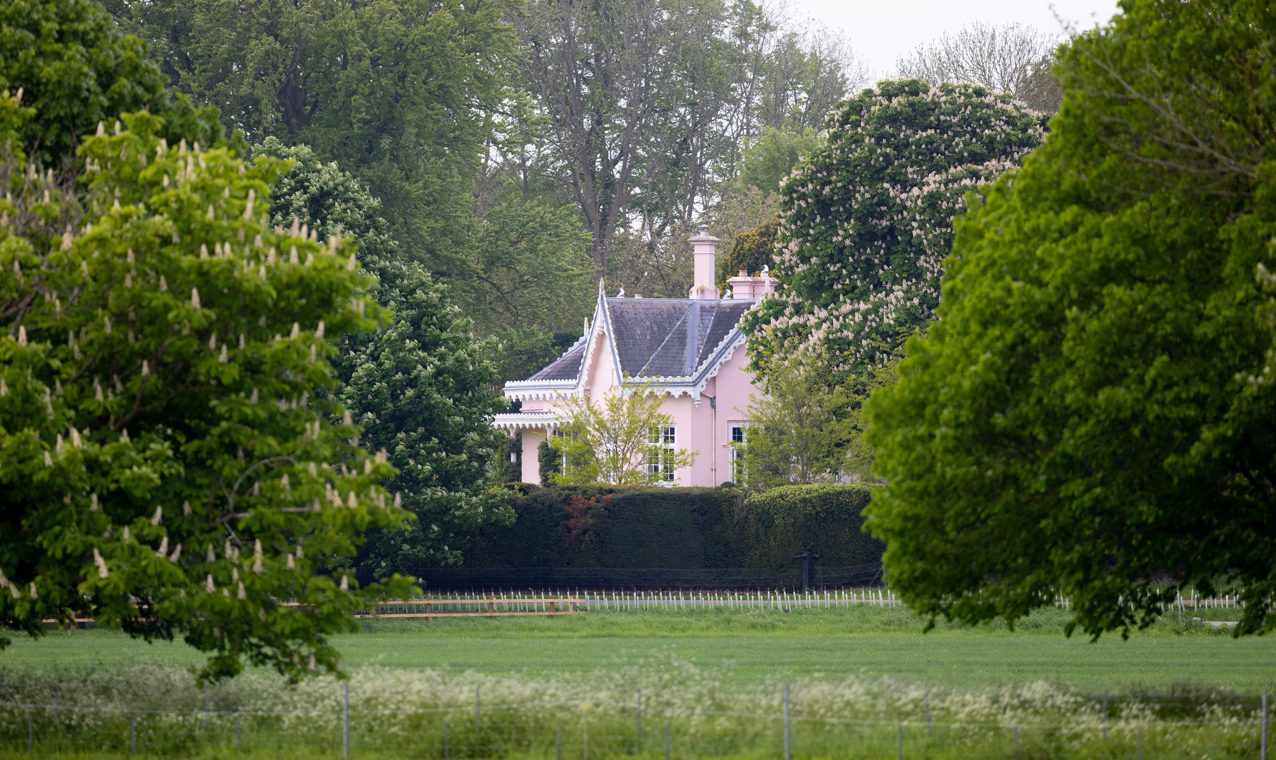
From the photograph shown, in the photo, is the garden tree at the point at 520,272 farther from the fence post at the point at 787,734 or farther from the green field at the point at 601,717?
the fence post at the point at 787,734

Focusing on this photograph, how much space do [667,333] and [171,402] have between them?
5344 cm

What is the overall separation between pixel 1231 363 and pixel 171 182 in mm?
13136

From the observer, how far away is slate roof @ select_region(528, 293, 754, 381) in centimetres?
7581

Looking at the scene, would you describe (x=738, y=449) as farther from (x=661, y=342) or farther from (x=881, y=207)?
(x=661, y=342)

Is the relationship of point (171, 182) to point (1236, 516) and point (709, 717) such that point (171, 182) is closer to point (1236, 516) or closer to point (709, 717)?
point (709, 717)

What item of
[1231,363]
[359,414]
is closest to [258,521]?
[1231,363]

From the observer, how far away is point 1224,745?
1000 inches

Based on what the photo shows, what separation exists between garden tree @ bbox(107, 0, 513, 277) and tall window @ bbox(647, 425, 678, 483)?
1003 centimetres

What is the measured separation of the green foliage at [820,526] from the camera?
57562 millimetres

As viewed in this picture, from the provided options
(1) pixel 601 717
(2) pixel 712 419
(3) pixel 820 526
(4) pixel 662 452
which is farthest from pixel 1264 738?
(2) pixel 712 419

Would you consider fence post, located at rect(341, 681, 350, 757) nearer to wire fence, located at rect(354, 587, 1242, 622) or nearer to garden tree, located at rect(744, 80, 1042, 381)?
wire fence, located at rect(354, 587, 1242, 622)

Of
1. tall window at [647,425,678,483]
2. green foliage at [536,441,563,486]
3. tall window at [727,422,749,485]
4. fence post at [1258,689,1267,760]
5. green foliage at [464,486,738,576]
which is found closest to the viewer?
fence post at [1258,689,1267,760]

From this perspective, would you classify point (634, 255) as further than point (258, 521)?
Yes

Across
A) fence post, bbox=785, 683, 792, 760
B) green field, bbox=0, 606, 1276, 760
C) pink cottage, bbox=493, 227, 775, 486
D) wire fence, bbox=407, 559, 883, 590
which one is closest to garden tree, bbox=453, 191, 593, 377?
pink cottage, bbox=493, 227, 775, 486
